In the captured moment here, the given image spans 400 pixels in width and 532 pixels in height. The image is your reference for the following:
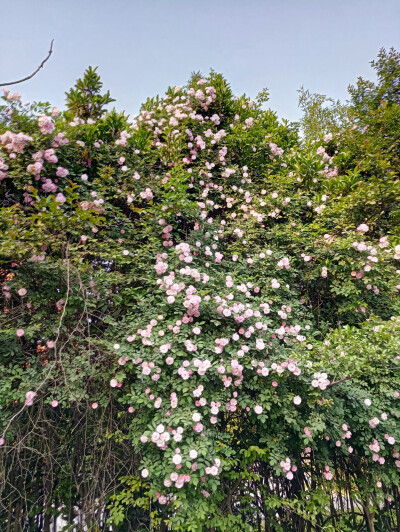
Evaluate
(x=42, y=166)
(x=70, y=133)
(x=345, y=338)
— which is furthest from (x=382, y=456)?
(x=70, y=133)

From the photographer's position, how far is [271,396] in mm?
2006

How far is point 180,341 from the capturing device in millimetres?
1958

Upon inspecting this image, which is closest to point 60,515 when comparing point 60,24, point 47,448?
point 47,448

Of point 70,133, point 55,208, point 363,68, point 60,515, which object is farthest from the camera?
point 363,68

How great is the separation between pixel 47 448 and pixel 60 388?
66cm

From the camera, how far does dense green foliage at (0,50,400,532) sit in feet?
6.49

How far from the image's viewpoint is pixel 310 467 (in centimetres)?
240

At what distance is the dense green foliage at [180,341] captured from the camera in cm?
198

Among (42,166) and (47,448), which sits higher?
(42,166)

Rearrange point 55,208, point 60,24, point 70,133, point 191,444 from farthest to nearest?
point 70,133 → point 55,208 → point 60,24 → point 191,444

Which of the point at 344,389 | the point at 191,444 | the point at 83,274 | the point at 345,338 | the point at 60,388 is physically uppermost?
the point at 83,274

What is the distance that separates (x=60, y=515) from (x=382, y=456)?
2.60 metres

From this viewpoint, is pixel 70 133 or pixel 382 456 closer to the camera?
pixel 382 456

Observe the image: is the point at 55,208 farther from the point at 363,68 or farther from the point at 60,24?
the point at 363,68
